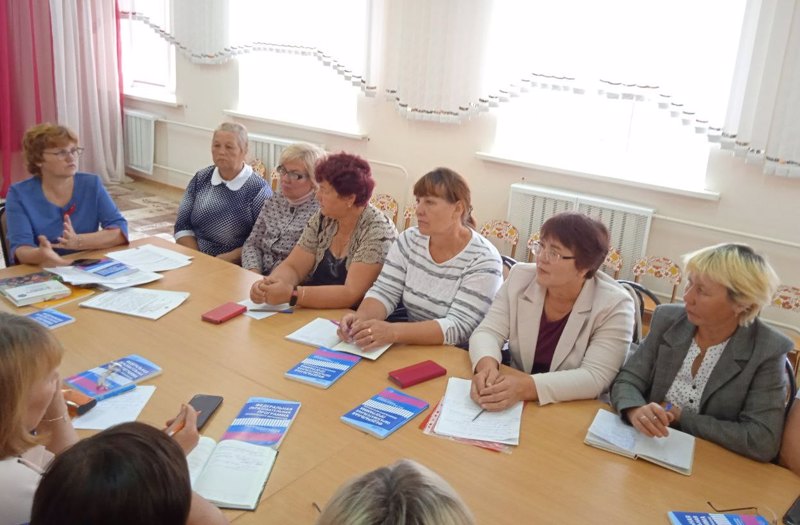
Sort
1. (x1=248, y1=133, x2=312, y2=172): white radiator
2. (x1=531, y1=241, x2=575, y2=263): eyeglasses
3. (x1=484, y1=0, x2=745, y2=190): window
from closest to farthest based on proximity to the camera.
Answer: (x1=531, y1=241, x2=575, y2=263): eyeglasses
(x1=484, y1=0, x2=745, y2=190): window
(x1=248, y1=133, x2=312, y2=172): white radiator

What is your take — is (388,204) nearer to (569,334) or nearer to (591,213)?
(591,213)

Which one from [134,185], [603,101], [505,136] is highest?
[603,101]

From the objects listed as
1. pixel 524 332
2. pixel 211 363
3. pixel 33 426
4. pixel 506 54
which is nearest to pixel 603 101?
pixel 506 54

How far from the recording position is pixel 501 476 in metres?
1.52

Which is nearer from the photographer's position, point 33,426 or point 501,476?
point 33,426

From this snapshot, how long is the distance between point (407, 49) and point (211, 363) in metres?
3.01

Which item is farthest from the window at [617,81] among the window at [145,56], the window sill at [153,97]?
the window at [145,56]

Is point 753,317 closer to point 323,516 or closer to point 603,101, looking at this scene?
point 323,516

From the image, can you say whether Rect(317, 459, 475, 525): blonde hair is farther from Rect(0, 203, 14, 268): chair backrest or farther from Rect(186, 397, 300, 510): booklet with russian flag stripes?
Rect(0, 203, 14, 268): chair backrest

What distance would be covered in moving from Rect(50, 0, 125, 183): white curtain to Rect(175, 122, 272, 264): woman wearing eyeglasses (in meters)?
3.32

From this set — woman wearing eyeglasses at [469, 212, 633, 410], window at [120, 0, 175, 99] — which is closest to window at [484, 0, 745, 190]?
woman wearing eyeglasses at [469, 212, 633, 410]

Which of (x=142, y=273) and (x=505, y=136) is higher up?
(x=505, y=136)

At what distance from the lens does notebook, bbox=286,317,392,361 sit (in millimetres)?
2107

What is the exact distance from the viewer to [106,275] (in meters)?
2.57
